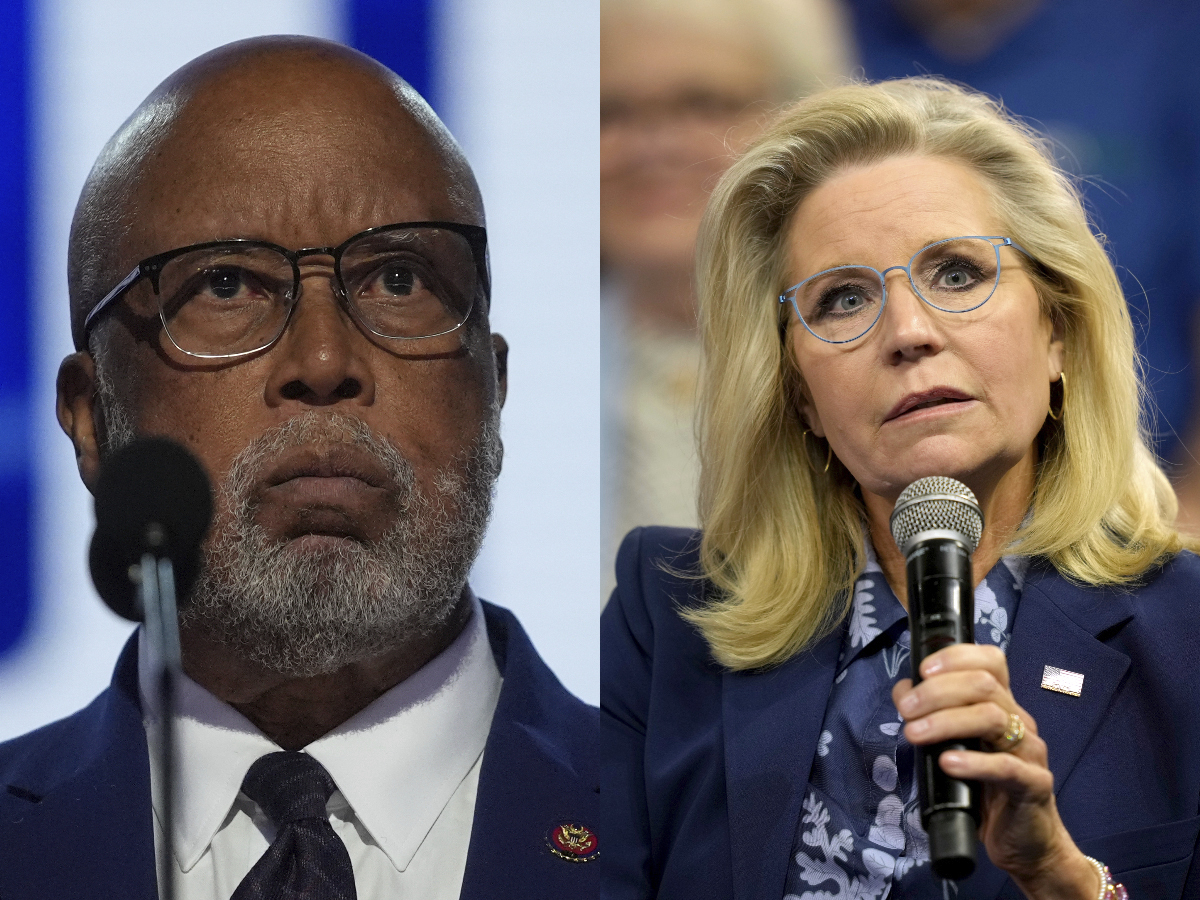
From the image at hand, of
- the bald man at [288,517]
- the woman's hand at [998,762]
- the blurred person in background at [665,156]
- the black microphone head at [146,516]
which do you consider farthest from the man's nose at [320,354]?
the woman's hand at [998,762]

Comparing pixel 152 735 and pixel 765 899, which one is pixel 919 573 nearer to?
pixel 765 899

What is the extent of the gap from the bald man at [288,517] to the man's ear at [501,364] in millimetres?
89

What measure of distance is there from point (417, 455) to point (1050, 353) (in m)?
1.25

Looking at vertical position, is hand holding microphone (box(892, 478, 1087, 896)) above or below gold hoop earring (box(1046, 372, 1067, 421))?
below

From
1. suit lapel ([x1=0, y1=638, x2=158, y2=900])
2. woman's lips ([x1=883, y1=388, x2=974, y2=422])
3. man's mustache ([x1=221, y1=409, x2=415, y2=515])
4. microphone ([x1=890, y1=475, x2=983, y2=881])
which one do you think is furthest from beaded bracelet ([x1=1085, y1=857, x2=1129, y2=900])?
suit lapel ([x1=0, y1=638, x2=158, y2=900])

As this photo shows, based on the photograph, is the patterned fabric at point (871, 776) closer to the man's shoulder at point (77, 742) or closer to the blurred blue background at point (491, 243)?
the blurred blue background at point (491, 243)

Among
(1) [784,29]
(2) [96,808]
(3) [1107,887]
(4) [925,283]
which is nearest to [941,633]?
(3) [1107,887]

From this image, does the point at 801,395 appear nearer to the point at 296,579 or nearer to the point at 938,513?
the point at 938,513

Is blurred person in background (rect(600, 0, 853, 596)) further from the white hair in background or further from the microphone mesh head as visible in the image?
the microphone mesh head

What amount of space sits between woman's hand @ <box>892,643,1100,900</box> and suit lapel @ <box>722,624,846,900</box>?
48 cm

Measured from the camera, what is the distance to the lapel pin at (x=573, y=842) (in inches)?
87.7

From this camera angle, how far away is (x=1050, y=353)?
2510 millimetres

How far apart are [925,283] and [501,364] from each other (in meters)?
0.81

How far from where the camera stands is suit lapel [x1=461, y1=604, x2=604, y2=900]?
2176mm
